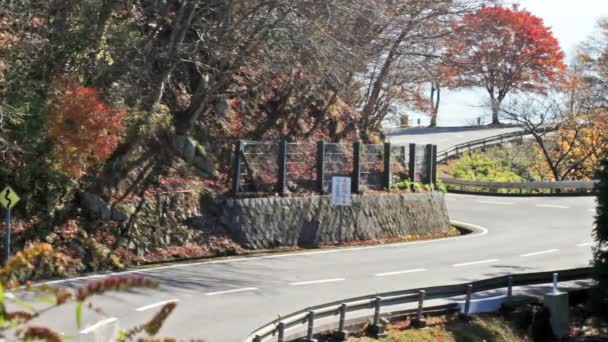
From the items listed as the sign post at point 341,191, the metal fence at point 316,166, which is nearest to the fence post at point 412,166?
the metal fence at point 316,166

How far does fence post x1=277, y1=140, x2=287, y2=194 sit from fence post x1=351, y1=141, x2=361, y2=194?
124 inches

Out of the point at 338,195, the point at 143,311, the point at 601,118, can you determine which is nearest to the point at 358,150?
the point at 338,195

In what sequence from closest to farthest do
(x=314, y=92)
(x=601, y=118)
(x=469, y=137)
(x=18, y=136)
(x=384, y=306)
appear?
(x=384, y=306) → (x=18, y=136) → (x=314, y=92) → (x=601, y=118) → (x=469, y=137)

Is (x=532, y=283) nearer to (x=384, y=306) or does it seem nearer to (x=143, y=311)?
(x=384, y=306)

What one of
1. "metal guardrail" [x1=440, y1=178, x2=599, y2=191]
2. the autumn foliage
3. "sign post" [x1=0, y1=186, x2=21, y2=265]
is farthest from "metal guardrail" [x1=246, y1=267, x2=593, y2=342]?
"metal guardrail" [x1=440, y1=178, x2=599, y2=191]

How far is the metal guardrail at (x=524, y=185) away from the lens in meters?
39.4

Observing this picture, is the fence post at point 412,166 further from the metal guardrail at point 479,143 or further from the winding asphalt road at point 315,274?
the metal guardrail at point 479,143

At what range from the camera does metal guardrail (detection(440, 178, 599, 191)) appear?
1550 inches

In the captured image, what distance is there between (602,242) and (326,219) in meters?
8.40

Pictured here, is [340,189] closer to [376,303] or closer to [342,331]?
[376,303]

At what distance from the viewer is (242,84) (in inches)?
1066

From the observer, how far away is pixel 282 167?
2355cm

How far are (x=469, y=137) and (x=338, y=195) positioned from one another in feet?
127

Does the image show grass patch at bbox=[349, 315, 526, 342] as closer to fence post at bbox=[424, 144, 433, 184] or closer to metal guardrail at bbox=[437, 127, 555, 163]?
fence post at bbox=[424, 144, 433, 184]
